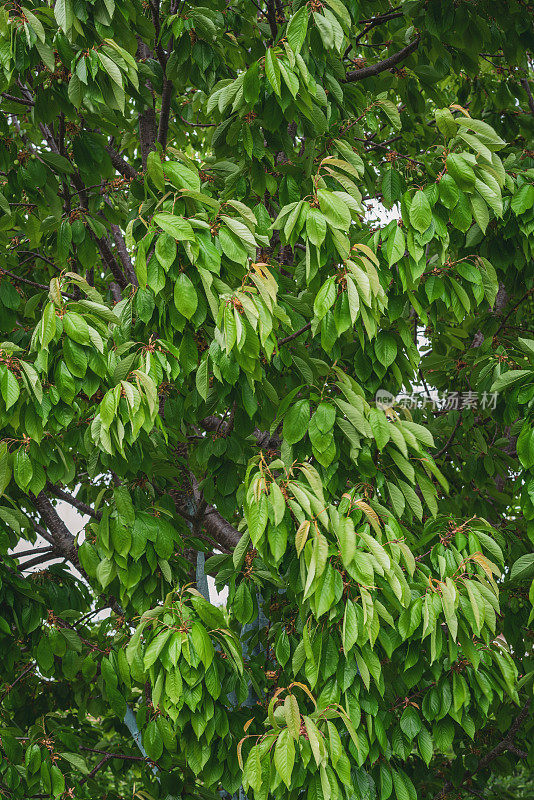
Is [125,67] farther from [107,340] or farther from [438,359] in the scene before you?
[438,359]

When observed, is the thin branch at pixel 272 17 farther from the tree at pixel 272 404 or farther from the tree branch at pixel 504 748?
the tree branch at pixel 504 748

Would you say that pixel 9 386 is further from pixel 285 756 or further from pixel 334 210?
pixel 285 756

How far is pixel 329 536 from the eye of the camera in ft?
7.43

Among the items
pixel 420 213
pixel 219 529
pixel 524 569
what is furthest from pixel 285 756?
pixel 219 529

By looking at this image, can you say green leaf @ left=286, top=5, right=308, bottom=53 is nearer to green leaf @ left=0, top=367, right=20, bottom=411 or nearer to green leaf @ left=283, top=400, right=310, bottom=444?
green leaf @ left=283, top=400, right=310, bottom=444

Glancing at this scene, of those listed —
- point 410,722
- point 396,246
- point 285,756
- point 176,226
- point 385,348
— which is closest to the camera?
point 285,756

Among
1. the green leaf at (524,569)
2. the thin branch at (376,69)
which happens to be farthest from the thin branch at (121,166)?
the green leaf at (524,569)

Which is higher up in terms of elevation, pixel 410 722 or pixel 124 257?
pixel 124 257

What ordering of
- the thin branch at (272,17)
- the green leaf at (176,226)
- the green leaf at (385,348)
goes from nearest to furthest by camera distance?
1. the green leaf at (176,226)
2. the green leaf at (385,348)
3. the thin branch at (272,17)

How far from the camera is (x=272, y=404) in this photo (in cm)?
282

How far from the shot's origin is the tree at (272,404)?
2225 millimetres

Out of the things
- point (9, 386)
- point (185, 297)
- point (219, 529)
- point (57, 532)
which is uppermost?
point (185, 297)

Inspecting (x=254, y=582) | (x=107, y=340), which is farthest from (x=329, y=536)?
(x=107, y=340)

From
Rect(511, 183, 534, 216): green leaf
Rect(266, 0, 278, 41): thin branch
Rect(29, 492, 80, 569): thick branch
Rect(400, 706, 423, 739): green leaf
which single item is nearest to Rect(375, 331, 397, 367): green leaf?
Rect(511, 183, 534, 216): green leaf
